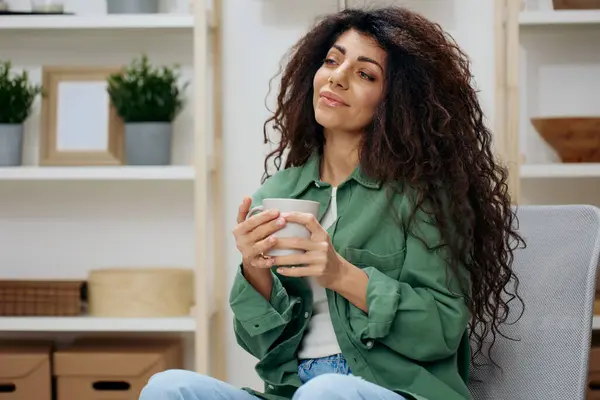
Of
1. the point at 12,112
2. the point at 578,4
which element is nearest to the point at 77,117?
the point at 12,112

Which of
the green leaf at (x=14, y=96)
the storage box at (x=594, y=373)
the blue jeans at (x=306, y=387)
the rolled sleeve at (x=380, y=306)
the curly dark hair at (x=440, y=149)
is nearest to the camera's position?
the blue jeans at (x=306, y=387)

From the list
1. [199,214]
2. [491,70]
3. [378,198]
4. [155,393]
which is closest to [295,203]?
[378,198]

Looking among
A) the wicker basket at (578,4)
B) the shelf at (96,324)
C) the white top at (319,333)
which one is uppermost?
the wicker basket at (578,4)

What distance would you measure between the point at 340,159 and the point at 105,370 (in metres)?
1.18

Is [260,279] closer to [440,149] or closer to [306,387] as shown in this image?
[306,387]

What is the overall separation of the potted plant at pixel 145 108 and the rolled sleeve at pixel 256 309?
1.13 m

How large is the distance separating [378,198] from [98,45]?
60.3 inches

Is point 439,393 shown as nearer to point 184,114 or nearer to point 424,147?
point 424,147

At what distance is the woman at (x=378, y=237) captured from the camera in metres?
1.37

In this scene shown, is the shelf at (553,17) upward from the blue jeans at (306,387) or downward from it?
upward

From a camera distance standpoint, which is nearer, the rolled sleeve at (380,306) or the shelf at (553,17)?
the rolled sleeve at (380,306)

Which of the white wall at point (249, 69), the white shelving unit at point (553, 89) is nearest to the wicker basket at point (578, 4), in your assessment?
the white shelving unit at point (553, 89)

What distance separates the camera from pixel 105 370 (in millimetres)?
2455

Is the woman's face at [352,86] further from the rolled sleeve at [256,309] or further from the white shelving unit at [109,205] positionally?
the white shelving unit at [109,205]
